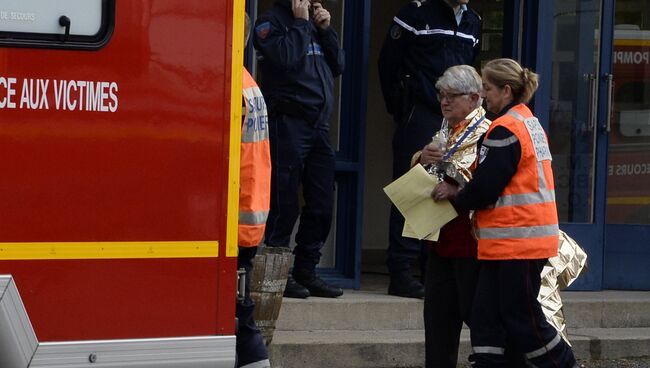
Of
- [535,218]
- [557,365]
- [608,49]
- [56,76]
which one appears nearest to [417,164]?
[535,218]

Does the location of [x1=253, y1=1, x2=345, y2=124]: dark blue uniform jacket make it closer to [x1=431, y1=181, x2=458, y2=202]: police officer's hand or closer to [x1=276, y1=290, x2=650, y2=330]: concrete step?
[x1=276, y1=290, x2=650, y2=330]: concrete step

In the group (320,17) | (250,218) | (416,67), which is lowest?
(250,218)

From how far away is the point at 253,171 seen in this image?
5.57 m

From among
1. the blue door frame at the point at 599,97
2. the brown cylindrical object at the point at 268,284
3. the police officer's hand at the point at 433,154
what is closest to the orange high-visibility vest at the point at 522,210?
the police officer's hand at the point at 433,154

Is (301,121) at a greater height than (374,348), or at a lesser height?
greater

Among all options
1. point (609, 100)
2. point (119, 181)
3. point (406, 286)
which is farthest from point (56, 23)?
point (609, 100)

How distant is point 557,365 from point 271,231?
7.36 ft

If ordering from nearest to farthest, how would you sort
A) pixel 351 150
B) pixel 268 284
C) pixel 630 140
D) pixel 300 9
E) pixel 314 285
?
pixel 268 284, pixel 300 9, pixel 314 285, pixel 351 150, pixel 630 140

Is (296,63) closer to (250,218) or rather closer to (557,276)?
(557,276)

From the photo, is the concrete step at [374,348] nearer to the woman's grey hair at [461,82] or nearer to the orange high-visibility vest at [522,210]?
the orange high-visibility vest at [522,210]

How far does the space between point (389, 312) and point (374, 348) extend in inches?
20.6

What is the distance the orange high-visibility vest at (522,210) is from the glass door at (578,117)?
3176 millimetres

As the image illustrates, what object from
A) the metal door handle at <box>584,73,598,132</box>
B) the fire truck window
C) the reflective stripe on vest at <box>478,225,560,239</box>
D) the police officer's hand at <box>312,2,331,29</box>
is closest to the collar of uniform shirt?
the police officer's hand at <box>312,2,331,29</box>

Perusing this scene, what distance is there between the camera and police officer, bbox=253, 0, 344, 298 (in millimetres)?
7609
